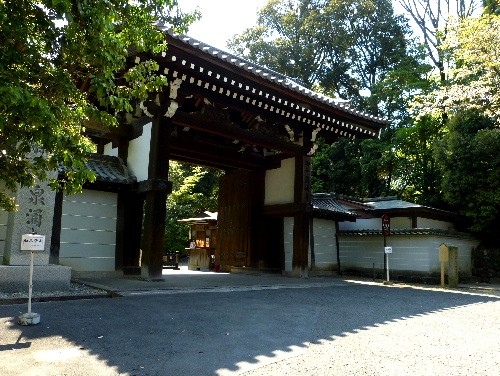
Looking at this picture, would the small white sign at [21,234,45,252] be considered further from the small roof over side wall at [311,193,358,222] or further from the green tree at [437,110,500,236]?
the green tree at [437,110,500,236]

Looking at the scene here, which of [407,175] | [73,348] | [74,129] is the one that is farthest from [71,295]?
[407,175]

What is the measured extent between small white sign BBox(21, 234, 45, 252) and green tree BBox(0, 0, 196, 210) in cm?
155

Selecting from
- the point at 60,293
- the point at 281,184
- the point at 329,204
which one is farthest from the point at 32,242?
the point at 329,204

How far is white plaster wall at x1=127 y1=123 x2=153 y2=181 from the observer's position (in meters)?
9.32

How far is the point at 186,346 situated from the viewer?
3.95m

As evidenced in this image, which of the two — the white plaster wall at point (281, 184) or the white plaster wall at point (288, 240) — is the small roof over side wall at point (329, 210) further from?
the white plaster wall at point (281, 184)

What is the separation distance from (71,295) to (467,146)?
15739mm

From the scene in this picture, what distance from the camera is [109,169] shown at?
9.81 meters

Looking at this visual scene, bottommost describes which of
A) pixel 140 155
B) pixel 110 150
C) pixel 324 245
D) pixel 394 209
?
pixel 324 245

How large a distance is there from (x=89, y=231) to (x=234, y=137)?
4410 millimetres

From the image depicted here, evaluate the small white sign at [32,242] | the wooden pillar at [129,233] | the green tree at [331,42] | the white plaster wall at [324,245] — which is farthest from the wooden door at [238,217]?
the green tree at [331,42]

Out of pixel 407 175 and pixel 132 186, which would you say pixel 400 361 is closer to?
pixel 132 186

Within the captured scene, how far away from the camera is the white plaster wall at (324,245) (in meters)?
15.2

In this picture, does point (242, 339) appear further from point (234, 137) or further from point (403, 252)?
point (403, 252)
